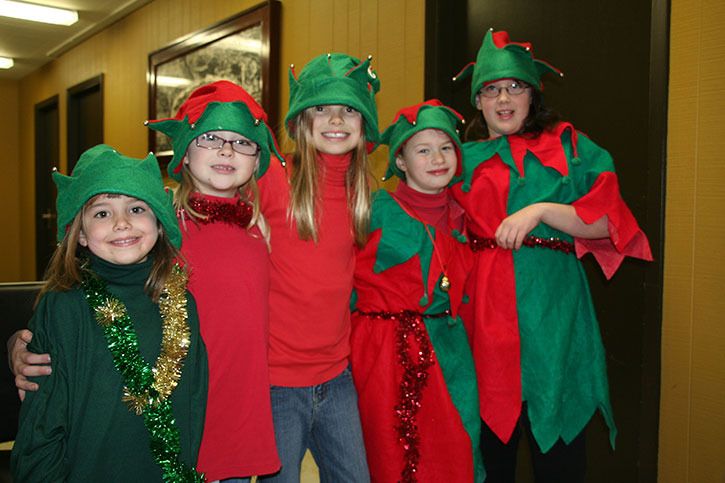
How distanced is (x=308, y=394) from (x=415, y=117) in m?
0.83

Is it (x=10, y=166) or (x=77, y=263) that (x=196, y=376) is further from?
A: (x=10, y=166)

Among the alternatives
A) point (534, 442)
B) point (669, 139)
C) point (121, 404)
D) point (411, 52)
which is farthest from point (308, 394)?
point (411, 52)

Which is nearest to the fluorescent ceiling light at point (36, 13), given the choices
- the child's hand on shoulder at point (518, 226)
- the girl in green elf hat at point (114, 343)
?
the girl in green elf hat at point (114, 343)

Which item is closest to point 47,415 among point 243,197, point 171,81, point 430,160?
point 243,197

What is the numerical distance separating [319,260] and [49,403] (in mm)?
714

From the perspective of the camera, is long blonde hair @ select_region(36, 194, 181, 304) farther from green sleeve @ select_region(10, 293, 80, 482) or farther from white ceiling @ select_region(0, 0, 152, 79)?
white ceiling @ select_region(0, 0, 152, 79)

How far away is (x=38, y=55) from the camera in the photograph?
25.9 feet

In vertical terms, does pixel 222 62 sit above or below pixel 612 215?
above

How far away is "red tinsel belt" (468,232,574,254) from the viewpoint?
5.41 feet

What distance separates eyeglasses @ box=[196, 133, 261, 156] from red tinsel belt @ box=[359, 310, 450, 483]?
63 centimetres

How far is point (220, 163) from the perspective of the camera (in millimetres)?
1525

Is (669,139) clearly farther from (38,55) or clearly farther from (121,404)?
(38,55)

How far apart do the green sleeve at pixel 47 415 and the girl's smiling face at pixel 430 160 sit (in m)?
0.97

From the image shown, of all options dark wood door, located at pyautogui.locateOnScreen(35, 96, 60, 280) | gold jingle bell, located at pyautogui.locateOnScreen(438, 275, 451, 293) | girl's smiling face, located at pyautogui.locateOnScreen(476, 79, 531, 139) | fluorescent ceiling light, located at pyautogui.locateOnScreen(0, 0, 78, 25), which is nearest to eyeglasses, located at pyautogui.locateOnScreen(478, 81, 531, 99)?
girl's smiling face, located at pyautogui.locateOnScreen(476, 79, 531, 139)
